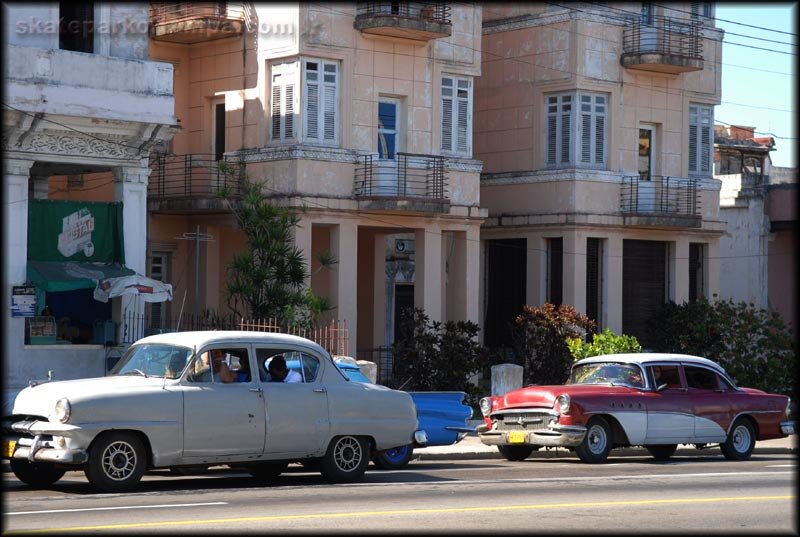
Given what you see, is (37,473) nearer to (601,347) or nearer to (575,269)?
(601,347)

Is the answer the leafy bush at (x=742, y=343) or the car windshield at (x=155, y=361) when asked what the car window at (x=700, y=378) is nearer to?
the car windshield at (x=155, y=361)

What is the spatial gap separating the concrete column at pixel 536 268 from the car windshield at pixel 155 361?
19814 mm

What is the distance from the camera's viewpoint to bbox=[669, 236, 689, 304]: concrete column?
3423 centimetres

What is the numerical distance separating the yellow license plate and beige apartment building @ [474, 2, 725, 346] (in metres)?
13.8

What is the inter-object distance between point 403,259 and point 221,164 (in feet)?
27.1

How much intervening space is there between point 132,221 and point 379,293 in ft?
29.0

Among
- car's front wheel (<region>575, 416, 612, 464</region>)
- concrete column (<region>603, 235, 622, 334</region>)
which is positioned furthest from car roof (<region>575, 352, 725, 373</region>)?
concrete column (<region>603, 235, 622, 334</region>)

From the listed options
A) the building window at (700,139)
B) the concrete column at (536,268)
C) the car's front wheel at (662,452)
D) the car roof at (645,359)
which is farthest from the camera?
the building window at (700,139)

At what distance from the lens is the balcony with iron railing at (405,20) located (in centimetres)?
2827

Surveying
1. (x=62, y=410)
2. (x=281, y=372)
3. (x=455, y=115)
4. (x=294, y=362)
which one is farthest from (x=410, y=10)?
(x=62, y=410)

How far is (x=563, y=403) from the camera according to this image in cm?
1850

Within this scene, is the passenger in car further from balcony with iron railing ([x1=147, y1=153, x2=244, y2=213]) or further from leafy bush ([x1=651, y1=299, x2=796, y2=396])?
leafy bush ([x1=651, y1=299, x2=796, y2=396])

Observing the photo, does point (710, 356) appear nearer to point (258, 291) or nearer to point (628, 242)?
point (628, 242)

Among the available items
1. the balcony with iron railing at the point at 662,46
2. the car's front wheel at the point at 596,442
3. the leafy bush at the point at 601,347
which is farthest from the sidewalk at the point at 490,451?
the balcony with iron railing at the point at 662,46
